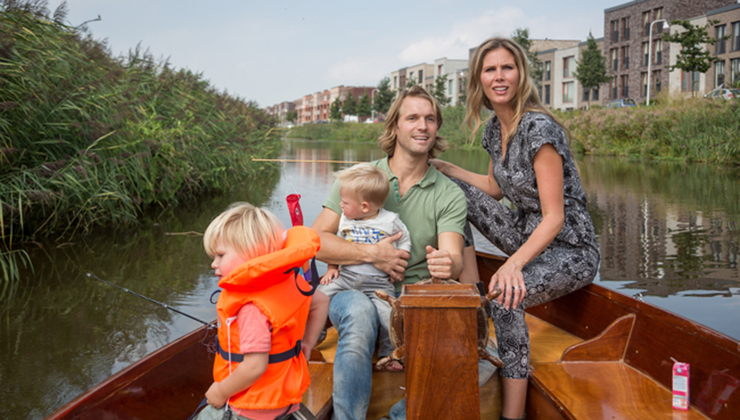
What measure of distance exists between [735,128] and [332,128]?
1601 inches

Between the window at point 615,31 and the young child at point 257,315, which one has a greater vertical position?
the window at point 615,31

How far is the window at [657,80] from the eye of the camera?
102ft

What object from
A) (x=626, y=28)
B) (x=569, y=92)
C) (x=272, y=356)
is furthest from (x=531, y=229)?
(x=569, y=92)

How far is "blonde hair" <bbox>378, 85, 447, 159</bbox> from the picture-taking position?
2.33 metres

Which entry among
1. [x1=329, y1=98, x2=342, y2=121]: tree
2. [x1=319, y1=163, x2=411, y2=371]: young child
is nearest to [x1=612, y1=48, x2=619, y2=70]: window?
[x1=329, y1=98, x2=342, y2=121]: tree

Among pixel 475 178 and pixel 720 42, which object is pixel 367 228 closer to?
pixel 475 178

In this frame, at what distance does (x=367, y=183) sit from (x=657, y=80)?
33.8 meters

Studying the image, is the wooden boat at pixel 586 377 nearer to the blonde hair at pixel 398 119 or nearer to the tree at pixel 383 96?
the blonde hair at pixel 398 119

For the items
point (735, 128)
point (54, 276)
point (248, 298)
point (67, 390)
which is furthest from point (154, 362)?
point (735, 128)

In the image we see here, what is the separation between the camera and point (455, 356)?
1644mm

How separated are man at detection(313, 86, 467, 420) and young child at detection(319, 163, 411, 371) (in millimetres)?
48

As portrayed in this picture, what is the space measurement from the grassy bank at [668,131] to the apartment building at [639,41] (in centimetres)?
1292

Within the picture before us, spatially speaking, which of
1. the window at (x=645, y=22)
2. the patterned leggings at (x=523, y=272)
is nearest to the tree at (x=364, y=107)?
the window at (x=645, y=22)

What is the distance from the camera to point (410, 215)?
2.34 metres
